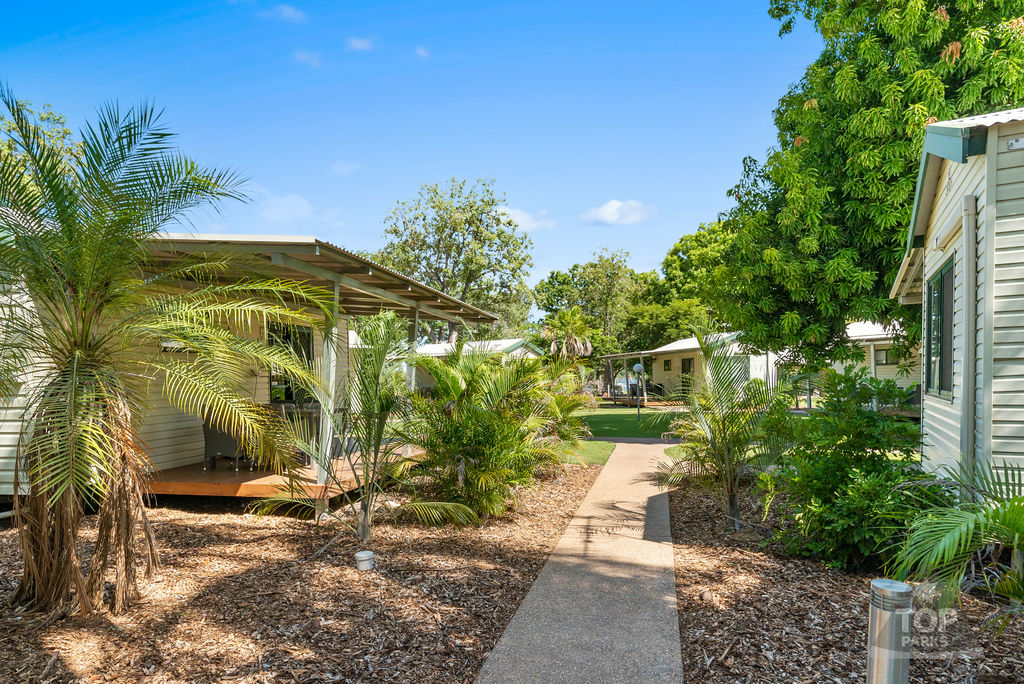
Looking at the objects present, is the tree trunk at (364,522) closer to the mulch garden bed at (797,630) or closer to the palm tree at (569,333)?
the mulch garden bed at (797,630)

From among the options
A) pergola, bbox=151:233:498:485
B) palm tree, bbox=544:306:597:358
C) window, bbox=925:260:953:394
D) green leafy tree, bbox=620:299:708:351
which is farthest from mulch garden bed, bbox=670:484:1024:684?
green leafy tree, bbox=620:299:708:351

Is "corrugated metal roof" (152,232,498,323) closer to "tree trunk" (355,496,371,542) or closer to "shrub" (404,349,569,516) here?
"shrub" (404,349,569,516)

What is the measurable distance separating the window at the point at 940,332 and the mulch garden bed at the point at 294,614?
14.5 feet

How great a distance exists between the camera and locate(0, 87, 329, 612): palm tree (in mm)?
3889

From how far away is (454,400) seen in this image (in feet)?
22.6

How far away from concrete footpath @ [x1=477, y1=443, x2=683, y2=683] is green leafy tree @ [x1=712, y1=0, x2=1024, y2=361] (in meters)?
7.76

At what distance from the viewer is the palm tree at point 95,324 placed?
12.8 ft

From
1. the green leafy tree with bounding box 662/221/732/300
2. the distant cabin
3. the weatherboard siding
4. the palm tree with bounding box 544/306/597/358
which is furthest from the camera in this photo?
the green leafy tree with bounding box 662/221/732/300

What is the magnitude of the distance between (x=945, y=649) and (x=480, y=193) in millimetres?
31915

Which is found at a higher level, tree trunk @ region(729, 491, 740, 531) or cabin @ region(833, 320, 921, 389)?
cabin @ region(833, 320, 921, 389)

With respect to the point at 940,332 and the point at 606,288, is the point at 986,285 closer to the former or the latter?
the point at 940,332

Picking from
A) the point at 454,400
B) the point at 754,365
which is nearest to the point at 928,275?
the point at 454,400

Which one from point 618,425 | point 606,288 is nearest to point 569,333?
point 618,425

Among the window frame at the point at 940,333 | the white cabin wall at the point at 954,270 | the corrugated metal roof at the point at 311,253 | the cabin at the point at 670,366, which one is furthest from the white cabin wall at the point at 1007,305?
the cabin at the point at 670,366
